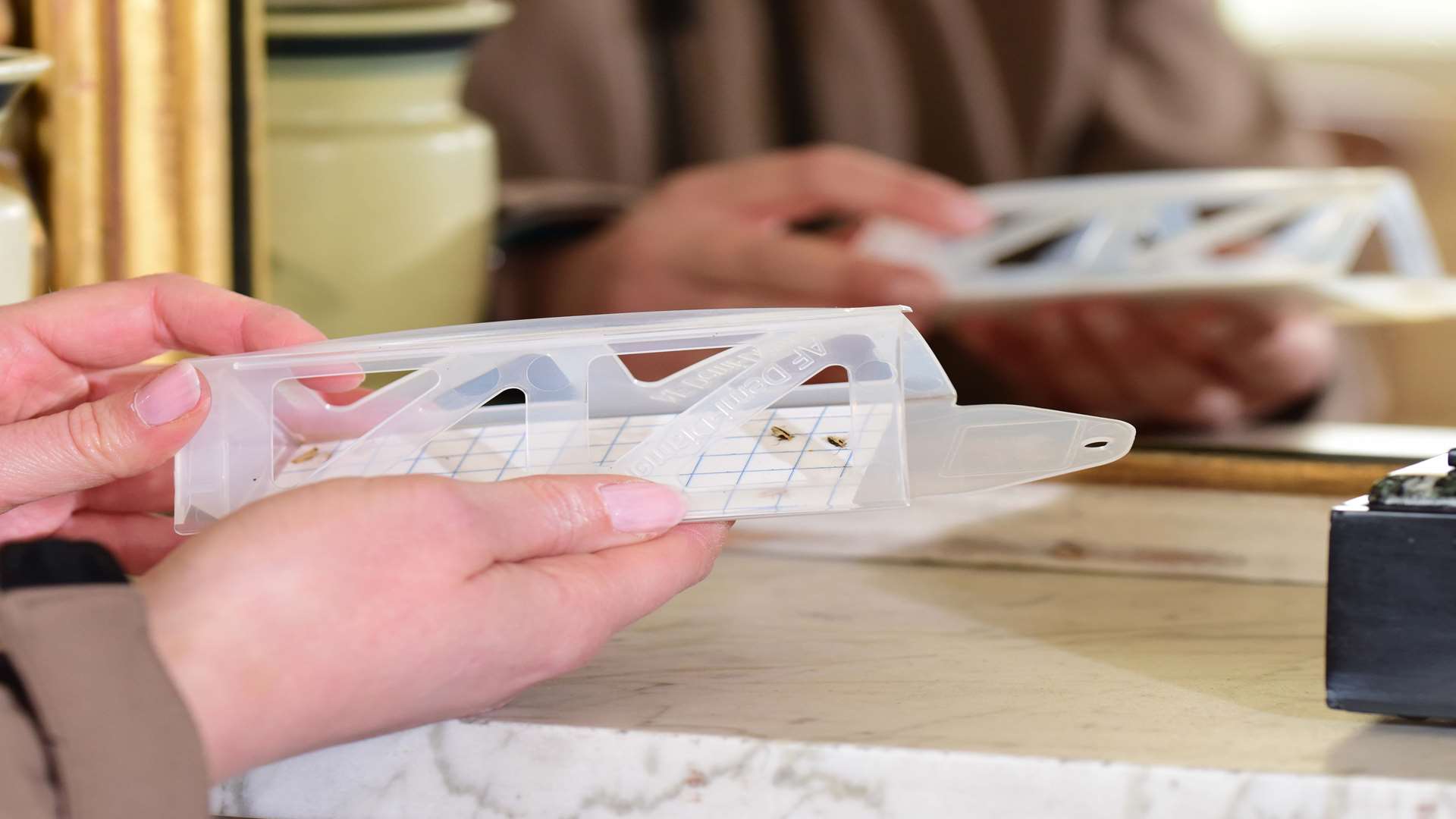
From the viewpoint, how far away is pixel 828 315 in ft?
0.80

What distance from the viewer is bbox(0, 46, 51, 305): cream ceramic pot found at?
33cm

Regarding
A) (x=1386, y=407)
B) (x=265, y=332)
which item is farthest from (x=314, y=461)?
(x=1386, y=407)

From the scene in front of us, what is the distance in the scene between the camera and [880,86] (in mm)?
720

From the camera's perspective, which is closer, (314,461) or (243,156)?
(314,461)

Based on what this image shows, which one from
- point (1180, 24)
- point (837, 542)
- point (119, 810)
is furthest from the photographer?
point (1180, 24)

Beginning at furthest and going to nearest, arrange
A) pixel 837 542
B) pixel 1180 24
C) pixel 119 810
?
1. pixel 1180 24
2. pixel 837 542
3. pixel 119 810

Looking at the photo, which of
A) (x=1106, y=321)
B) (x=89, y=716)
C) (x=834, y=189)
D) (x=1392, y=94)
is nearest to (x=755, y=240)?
(x=834, y=189)

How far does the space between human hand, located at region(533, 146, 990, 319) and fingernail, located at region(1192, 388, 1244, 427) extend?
0.34ft

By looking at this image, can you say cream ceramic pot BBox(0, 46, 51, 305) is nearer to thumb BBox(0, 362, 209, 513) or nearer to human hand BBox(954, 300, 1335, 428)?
thumb BBox(0, 362, 209, 513)

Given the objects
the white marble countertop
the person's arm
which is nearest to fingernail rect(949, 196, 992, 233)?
the white marble countertop

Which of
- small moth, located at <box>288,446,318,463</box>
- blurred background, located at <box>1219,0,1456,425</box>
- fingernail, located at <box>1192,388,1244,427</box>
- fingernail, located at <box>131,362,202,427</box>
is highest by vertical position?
blurred background, located at <box>1219,0,1456,425</box>

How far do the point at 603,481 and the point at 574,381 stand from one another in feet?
0.08

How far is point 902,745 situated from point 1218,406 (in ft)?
1.01

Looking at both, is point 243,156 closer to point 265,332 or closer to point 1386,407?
point 265,332
